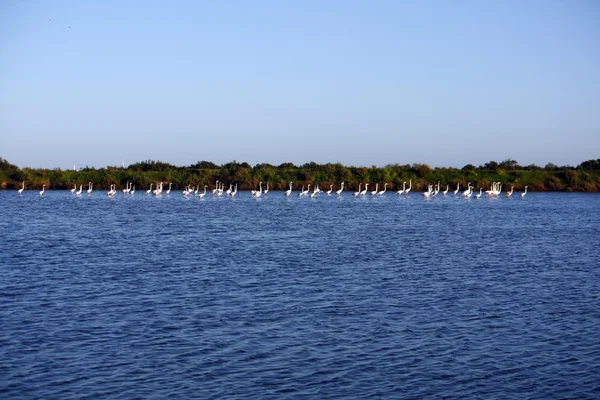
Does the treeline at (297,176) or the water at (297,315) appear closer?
the water at (297,315)

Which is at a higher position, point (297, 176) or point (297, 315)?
point (297, 176)

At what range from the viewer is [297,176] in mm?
88812

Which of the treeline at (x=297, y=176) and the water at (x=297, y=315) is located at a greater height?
the treeline at (x=297, y=176)

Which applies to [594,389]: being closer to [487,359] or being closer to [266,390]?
[487,359]

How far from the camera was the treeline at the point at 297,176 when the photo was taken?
84.9 m

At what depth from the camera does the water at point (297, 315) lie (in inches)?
501

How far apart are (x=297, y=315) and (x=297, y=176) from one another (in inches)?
2826

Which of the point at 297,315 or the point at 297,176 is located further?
the point at 297,176

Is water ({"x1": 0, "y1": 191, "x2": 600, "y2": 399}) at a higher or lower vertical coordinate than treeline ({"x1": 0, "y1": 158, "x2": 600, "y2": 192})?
lower

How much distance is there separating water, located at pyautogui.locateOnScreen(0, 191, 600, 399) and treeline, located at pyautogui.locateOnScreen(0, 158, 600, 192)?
50399 millimetres

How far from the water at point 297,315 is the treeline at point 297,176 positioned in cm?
5040

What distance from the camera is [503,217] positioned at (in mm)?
48969

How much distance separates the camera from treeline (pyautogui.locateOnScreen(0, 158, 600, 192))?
84938 millimetres

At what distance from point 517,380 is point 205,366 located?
5327 mm
